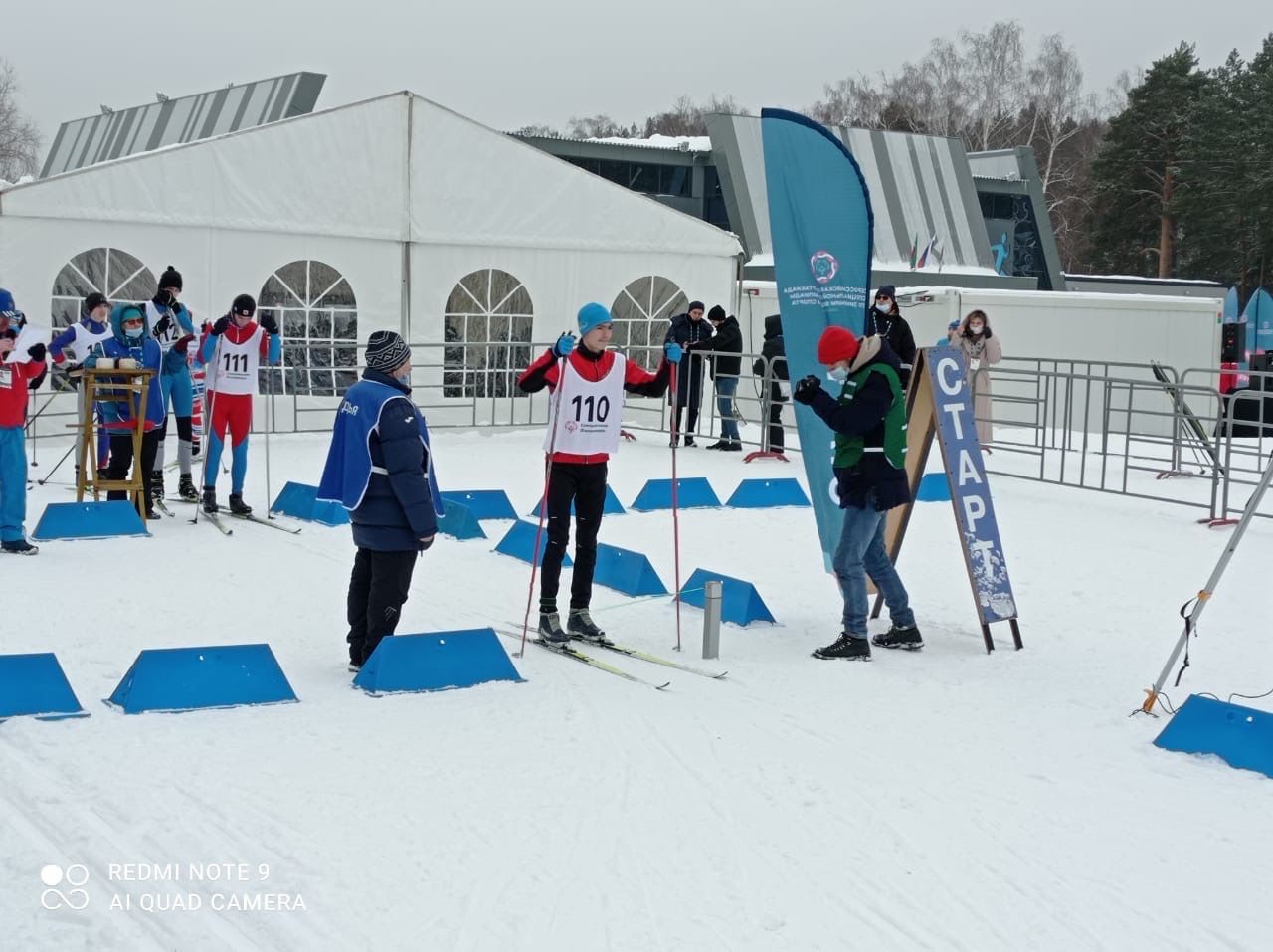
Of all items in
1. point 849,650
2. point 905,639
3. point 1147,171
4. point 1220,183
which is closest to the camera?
point 849,650

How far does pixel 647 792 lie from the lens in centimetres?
538

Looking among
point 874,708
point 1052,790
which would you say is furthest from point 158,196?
point 1052,790

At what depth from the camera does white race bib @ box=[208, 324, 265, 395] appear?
1148 cm

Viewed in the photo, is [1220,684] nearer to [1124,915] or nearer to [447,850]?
[1124,915]

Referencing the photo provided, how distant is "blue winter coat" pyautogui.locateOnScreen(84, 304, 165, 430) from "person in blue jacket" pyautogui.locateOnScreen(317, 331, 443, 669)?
493 centimetres

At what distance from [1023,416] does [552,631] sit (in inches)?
645

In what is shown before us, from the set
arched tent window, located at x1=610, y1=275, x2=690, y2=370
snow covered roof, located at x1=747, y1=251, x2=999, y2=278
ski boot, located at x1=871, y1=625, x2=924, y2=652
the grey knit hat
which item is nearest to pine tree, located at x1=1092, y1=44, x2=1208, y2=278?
snow covered roof, located at x1=747, y1=251, x2=999, y2=278

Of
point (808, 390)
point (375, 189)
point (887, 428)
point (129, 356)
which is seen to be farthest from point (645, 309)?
point (808, 390)

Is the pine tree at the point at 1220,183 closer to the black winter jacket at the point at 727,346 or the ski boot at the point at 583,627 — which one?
the black winter jacket at the point at 727,346

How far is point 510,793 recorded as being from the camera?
209 inches

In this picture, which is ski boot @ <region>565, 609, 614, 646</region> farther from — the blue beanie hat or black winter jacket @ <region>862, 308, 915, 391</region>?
black winter jacket @ <region>862, 308, 915, 391</region>

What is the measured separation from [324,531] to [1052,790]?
721 centimetres

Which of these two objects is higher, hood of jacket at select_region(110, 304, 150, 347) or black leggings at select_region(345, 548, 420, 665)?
hood of jacket at select_region(110, 304, 150, 347)

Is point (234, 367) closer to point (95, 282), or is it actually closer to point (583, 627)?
point (583, 627)
